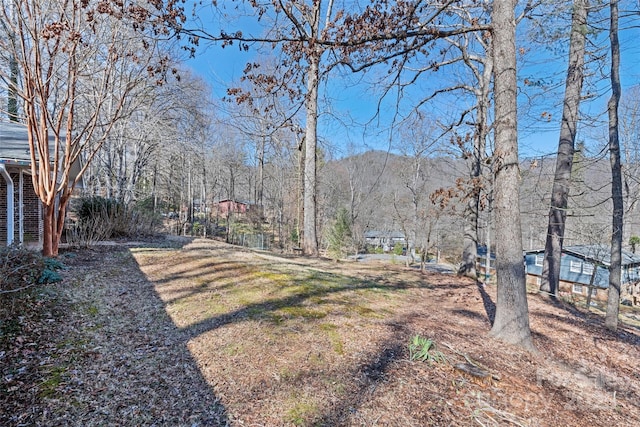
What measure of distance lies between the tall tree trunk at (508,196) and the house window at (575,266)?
837 inches

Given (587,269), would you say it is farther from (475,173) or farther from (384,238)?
(475,173)

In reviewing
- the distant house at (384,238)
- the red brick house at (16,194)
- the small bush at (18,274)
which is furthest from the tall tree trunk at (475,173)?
the distant house at (384,238)

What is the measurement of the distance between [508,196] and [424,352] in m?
2.02

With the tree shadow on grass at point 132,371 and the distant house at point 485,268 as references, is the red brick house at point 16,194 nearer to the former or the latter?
the tree shadow on grass at point 132,371

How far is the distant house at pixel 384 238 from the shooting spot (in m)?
30.6

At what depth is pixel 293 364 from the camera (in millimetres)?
2863

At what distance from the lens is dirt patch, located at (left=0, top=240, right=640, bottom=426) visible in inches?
90.4

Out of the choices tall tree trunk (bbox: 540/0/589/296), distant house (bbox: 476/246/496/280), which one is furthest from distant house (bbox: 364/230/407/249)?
tall tree trunk (bbox: 540/0/589/296)

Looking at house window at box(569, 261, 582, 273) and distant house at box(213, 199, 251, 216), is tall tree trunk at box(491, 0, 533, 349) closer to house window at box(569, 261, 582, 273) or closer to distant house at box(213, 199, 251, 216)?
house window at box(569, 261, 582, 273)

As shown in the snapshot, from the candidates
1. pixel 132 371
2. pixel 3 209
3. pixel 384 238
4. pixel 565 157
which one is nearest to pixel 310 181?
pixel 565 157

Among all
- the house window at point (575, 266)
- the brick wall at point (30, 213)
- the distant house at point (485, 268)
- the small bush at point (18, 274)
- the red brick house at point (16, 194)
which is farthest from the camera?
the house window at point (575, 266)

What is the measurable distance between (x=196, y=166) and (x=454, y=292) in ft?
71.8

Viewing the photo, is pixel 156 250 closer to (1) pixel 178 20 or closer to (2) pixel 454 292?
(1) pixel 178 20

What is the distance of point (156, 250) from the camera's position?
8.60 m
